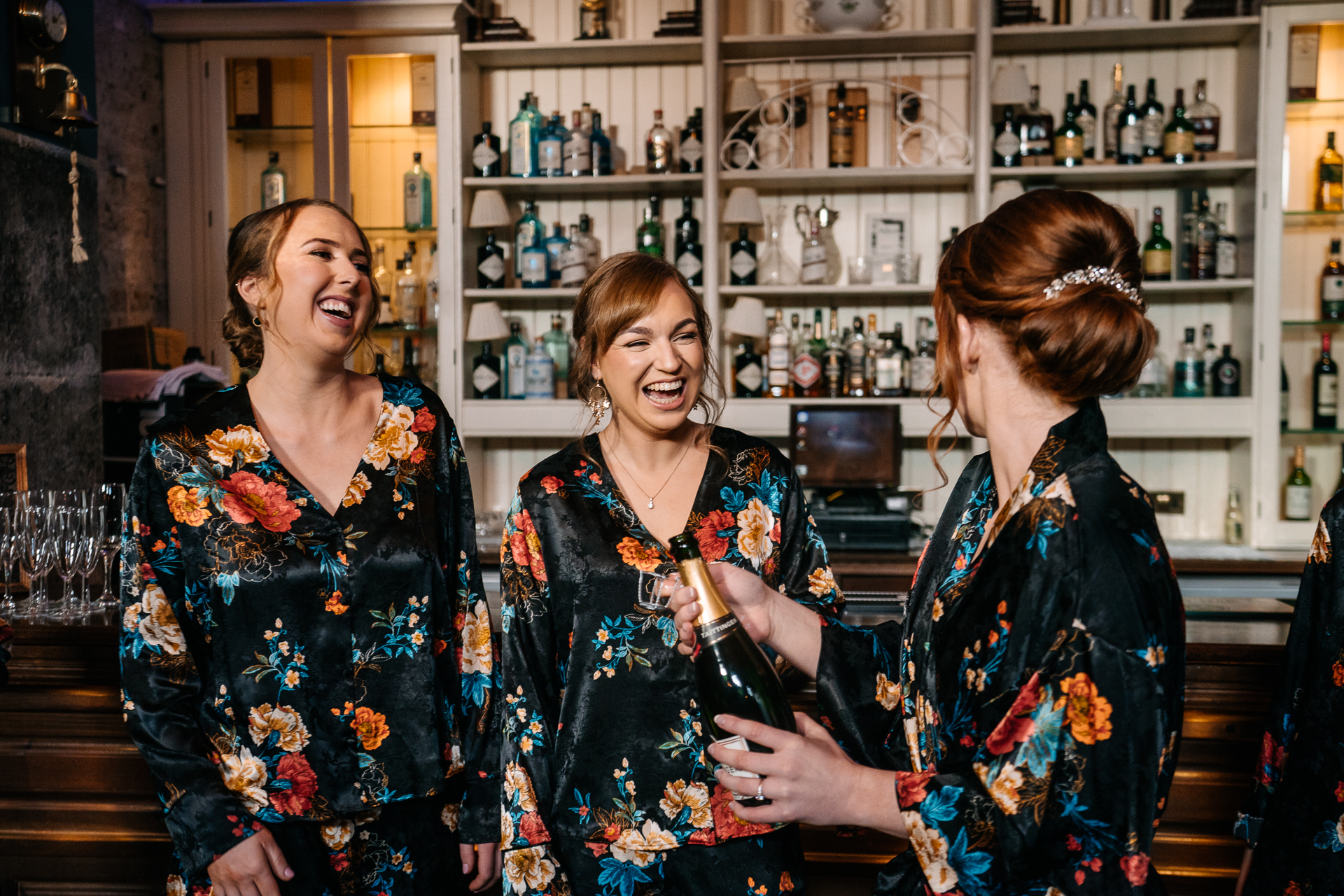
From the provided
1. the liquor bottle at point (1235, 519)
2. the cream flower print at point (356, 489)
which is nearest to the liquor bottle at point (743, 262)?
the liquor bottle at point (1235, 519)

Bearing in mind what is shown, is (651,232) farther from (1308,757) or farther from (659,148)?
(1308,757)

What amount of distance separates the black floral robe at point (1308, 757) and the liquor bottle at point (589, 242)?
2.77 meters

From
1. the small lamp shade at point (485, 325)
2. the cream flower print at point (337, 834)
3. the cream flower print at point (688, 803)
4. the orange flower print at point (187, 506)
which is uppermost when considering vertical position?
the small lamp shade at point (485, 325)

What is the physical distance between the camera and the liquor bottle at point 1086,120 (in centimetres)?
349

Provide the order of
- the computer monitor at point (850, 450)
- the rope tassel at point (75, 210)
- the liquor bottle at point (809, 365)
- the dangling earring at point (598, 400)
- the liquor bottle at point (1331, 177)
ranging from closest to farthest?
the dangling earring at point (598, 400) → the rope tassel at point (75, 210) → the computer monitor at point (850, 450) → the liquor bottle at point (1331, 177) → the liquor bottle at point (809, 365)

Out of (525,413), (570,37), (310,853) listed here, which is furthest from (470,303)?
(310,853)

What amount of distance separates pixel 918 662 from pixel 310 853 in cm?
83

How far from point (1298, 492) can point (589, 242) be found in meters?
2.69

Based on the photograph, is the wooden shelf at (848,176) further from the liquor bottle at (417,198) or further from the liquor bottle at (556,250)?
the liquor bottle at (417,198)

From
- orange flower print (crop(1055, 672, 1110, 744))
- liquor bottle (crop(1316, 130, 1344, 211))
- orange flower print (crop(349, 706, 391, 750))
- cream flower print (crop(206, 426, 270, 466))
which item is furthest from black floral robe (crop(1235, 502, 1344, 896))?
liquor bottle (crop(1316, 130, 1344, 211))

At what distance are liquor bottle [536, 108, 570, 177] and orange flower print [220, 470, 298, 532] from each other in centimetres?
251

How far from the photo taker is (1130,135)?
343 centimetres

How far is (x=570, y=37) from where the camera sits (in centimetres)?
386

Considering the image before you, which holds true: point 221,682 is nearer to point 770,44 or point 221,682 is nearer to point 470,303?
point 470,303
